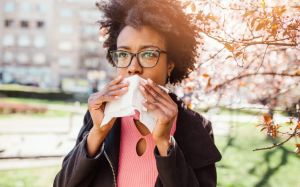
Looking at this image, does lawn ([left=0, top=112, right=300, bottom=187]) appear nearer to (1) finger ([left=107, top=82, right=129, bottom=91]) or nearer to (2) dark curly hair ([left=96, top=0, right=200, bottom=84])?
(2) dark curly hair ([left=96, top=0, right=200, bottom=84])

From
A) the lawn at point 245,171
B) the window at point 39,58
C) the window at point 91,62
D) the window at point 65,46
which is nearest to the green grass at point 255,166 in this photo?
the lawn at point 245,171

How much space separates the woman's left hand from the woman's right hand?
10 cm

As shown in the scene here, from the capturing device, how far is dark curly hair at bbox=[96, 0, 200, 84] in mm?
1956

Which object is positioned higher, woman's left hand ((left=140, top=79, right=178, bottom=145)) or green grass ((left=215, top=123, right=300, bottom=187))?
woman's left hand ((left=140, top=79, right=178, bottom=145))

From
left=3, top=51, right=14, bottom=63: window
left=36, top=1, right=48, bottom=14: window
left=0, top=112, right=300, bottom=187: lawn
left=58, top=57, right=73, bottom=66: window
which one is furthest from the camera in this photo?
left=36, top=1, right=48, bottom=14: window

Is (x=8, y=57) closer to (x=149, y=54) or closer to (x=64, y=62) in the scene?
(x=64, y=62)

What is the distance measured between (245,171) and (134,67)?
719 centimetres

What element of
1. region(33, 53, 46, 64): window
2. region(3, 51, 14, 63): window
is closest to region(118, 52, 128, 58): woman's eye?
region(33, 53, 46, 64): window

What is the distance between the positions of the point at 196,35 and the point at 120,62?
59 centimetres

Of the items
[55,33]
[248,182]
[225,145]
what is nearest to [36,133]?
[225,145]

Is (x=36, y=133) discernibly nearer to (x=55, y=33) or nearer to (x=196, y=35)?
(x=196, y=35)

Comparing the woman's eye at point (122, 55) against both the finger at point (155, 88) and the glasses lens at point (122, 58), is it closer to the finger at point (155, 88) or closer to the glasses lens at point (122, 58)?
the glasses lens at point (122, 58)

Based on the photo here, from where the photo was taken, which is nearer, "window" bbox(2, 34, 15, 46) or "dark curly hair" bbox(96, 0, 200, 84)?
"dark curly hair" bbox(96, 0, 200, 84)

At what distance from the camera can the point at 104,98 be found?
5.87ft
